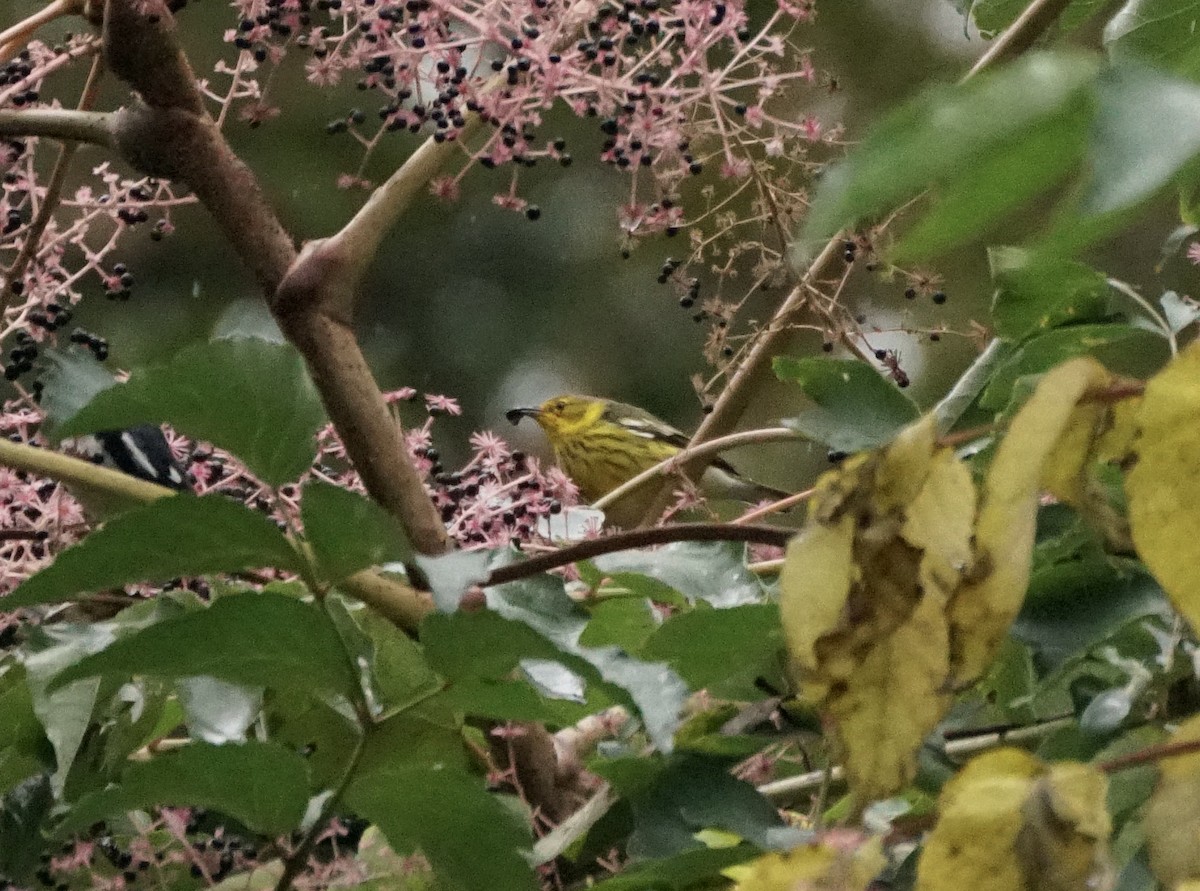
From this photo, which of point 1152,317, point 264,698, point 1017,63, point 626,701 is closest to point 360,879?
point 264,698

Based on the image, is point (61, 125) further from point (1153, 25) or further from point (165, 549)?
point (1153, 25)

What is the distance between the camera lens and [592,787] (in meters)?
0.86

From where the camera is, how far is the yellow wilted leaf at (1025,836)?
1.01ft

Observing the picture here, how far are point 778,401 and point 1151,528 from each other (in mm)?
2709

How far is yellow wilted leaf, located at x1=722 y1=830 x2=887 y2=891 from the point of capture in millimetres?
315

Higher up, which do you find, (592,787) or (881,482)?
(881,482)

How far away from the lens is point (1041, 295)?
2.19 ft

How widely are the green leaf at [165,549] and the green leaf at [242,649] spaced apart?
0.02 metres

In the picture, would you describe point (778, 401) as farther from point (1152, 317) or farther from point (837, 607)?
point (837, 607)

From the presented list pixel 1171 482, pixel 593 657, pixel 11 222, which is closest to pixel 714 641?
pixel 593 657

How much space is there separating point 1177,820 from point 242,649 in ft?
0.95

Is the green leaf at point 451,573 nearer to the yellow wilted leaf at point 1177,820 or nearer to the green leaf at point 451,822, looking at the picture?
the green leaf at point 451,822

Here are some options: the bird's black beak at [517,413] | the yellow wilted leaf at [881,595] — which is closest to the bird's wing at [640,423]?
the bird's black beak at [517,413]

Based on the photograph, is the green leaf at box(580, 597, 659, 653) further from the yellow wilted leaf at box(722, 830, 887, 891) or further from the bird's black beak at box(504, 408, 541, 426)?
the bird's black beak at box(504, 408, 541, 426)
